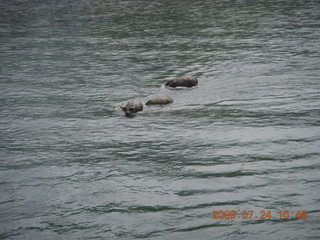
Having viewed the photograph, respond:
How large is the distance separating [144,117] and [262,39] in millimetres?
14306

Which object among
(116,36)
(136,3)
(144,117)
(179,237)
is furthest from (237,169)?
(136,3)

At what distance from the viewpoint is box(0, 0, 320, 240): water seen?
33.5ft

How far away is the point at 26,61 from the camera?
25453 mm

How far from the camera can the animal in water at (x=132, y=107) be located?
642 inches

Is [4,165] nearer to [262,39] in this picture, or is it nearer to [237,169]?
[237,169]

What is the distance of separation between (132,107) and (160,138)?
249 cm
